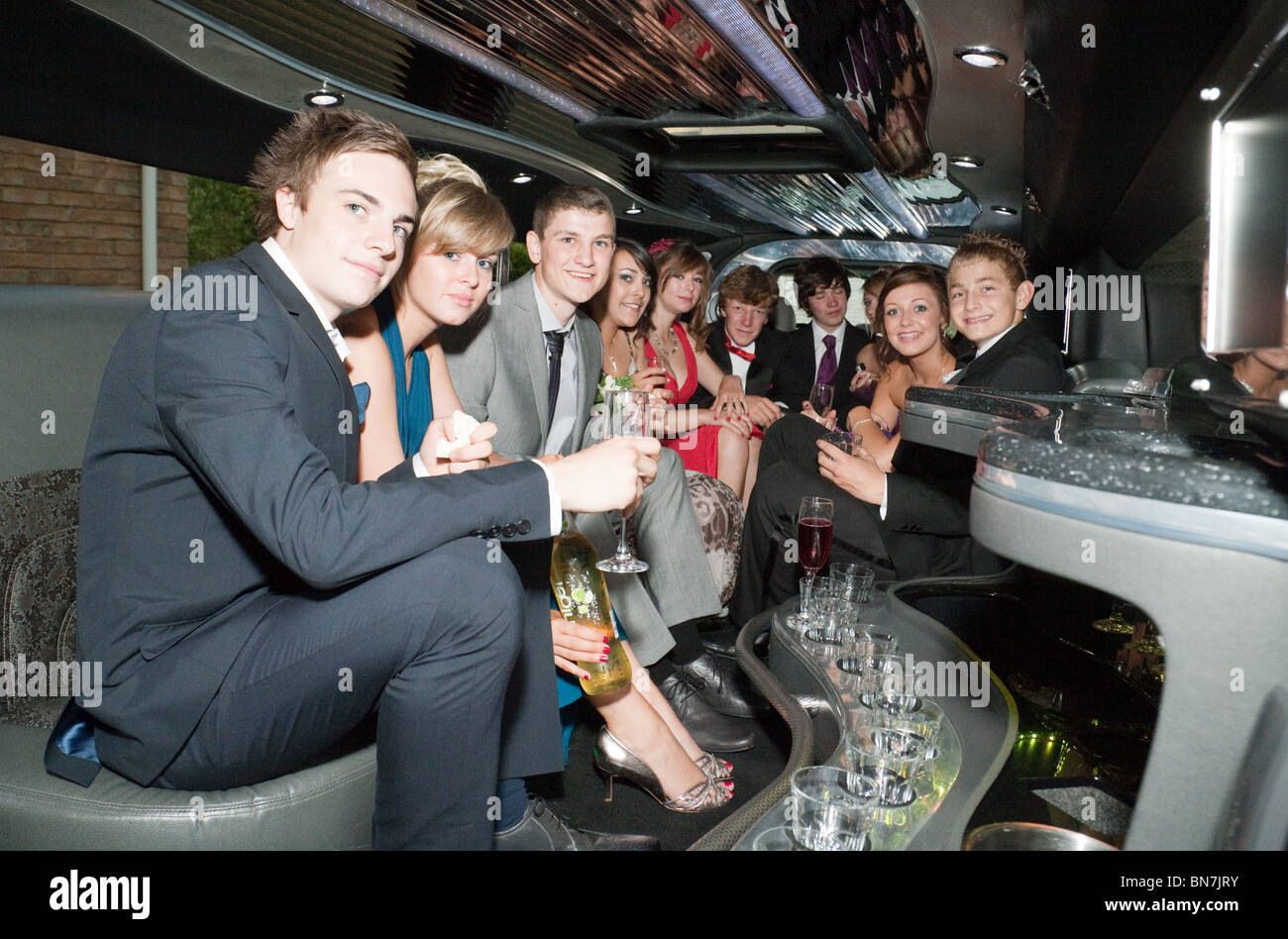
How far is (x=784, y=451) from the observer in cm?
339

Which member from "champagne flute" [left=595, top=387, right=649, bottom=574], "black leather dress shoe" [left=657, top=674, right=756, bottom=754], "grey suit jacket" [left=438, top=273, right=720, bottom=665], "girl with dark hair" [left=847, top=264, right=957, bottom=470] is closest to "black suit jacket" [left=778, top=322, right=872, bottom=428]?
"girl with dark hair" [left=847, top=264, right=957, bottom=470]

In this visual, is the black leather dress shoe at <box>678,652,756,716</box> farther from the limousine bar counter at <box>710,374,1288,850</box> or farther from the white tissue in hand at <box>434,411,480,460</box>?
the limousine bar counter at <box>710,374,1288,850</box>

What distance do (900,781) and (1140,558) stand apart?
59 cm

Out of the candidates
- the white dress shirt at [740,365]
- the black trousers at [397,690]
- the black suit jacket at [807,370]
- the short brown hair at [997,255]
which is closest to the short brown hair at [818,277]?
the black suit jacket at [807,370]

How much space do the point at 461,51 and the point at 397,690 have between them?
2584 mm

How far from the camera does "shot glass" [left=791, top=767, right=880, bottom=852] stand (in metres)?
1.08

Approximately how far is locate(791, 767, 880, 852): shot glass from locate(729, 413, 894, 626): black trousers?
5.08 ft

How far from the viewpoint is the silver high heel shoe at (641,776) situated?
1.93 m

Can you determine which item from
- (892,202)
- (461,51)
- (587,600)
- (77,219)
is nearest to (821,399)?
(461,51)

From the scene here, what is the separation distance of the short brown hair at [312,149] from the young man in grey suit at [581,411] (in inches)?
34.1

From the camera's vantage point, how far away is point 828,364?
4.86 metres

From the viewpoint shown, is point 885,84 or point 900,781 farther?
point 885,84
